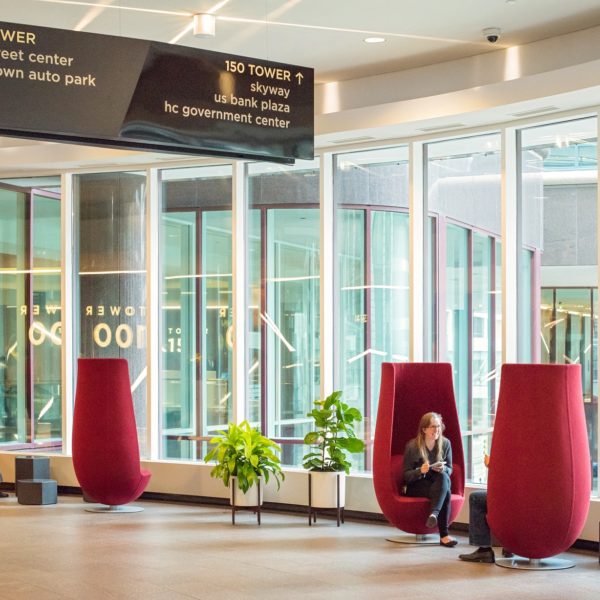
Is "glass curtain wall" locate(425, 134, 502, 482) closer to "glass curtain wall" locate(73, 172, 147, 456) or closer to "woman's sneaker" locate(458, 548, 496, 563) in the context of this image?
"woman's sneaker" locate(458, 548, 496, 563)

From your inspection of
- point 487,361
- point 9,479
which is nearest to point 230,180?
point 487,361

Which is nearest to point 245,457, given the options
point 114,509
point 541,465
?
point 114,509

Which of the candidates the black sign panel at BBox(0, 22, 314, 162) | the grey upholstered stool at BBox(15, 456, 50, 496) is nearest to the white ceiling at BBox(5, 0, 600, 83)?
the black sign panel at BBox(0, 22, 314, 162)

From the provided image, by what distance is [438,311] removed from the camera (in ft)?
32.3

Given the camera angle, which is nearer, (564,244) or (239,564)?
(239,564)

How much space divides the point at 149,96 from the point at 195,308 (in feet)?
16.7

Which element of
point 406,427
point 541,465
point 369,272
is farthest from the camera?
point 369,272

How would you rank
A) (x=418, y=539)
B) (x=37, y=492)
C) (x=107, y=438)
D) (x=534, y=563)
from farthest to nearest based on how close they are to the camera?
(x=37, y=492)
(x=107, y=438)
(x=418, y=539)
(x=534, y=563)

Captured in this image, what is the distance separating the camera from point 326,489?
9.45m

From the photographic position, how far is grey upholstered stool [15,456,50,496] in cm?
1105

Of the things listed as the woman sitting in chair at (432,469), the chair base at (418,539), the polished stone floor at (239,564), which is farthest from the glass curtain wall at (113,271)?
the woman sitting in chair at (432,469)

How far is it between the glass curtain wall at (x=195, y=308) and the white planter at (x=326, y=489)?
5.67ft

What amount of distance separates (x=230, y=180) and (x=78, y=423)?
2.90 meters

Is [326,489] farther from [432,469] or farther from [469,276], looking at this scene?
[469,276]
